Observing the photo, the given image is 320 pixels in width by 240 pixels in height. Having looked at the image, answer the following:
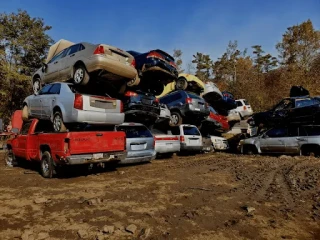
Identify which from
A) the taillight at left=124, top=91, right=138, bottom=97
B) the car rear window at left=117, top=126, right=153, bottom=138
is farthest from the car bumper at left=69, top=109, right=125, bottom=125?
the taillight at left=124, top=91, right=138, bottom=97

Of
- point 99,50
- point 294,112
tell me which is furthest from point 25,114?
point 294,112

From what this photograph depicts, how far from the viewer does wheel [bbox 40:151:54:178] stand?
723 centimetres

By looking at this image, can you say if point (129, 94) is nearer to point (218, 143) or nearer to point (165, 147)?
point (165, 147)

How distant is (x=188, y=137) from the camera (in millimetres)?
12336

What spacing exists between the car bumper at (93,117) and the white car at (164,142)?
8.96 feet

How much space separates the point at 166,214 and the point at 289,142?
Result: 988 cm

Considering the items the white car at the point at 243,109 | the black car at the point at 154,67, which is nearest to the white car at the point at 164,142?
the black car at the point at 154,67

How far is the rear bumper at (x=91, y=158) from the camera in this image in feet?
21.8

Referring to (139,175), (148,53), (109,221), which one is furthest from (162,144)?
(109,221)

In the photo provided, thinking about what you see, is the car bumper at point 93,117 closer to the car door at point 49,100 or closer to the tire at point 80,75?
the car door at point 49,100

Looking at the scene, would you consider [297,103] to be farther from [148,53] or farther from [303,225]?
[303,225]

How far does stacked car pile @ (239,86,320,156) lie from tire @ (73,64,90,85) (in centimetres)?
928

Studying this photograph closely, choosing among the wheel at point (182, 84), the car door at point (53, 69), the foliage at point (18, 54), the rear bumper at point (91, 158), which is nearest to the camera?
the rear bumper at point (91, 158)

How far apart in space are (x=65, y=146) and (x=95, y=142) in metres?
0.80
